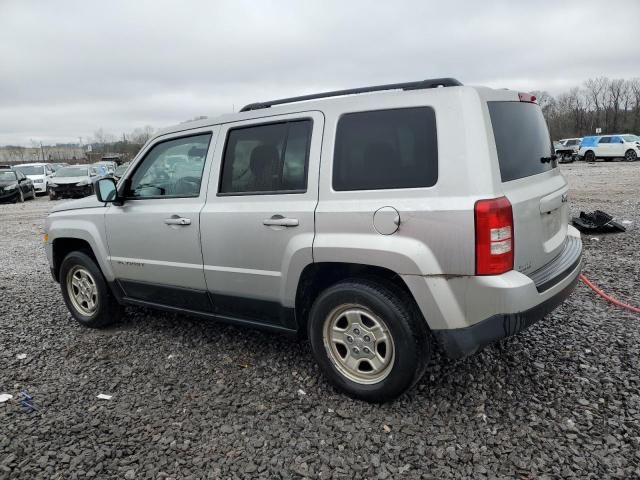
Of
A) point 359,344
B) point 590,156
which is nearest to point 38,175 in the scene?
point 359,344

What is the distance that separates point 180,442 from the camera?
2857mm

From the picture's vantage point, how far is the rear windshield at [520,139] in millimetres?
2889

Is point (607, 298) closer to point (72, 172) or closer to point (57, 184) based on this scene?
point (57, 184)

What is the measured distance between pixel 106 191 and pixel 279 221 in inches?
73.5

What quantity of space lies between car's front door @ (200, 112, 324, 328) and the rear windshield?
109 cm

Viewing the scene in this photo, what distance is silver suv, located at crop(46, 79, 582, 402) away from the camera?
2717 millimetres

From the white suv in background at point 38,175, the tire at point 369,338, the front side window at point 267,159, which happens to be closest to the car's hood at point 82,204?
the front side window at point 267,159

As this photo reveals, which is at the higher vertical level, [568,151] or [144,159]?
[144,159]

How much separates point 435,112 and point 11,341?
417 cm

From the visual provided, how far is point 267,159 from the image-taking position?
349cm

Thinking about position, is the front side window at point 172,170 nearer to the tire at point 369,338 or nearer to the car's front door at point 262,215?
the car's front door at point 262,215

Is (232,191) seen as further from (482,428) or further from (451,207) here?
(482,428)

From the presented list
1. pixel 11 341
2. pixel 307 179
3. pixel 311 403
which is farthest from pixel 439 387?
pixel 11 341

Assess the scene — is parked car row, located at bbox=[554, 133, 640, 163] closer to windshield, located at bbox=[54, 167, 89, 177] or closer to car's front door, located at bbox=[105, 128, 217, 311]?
windshield, located at bbox=[54, 167, 89, 177]
